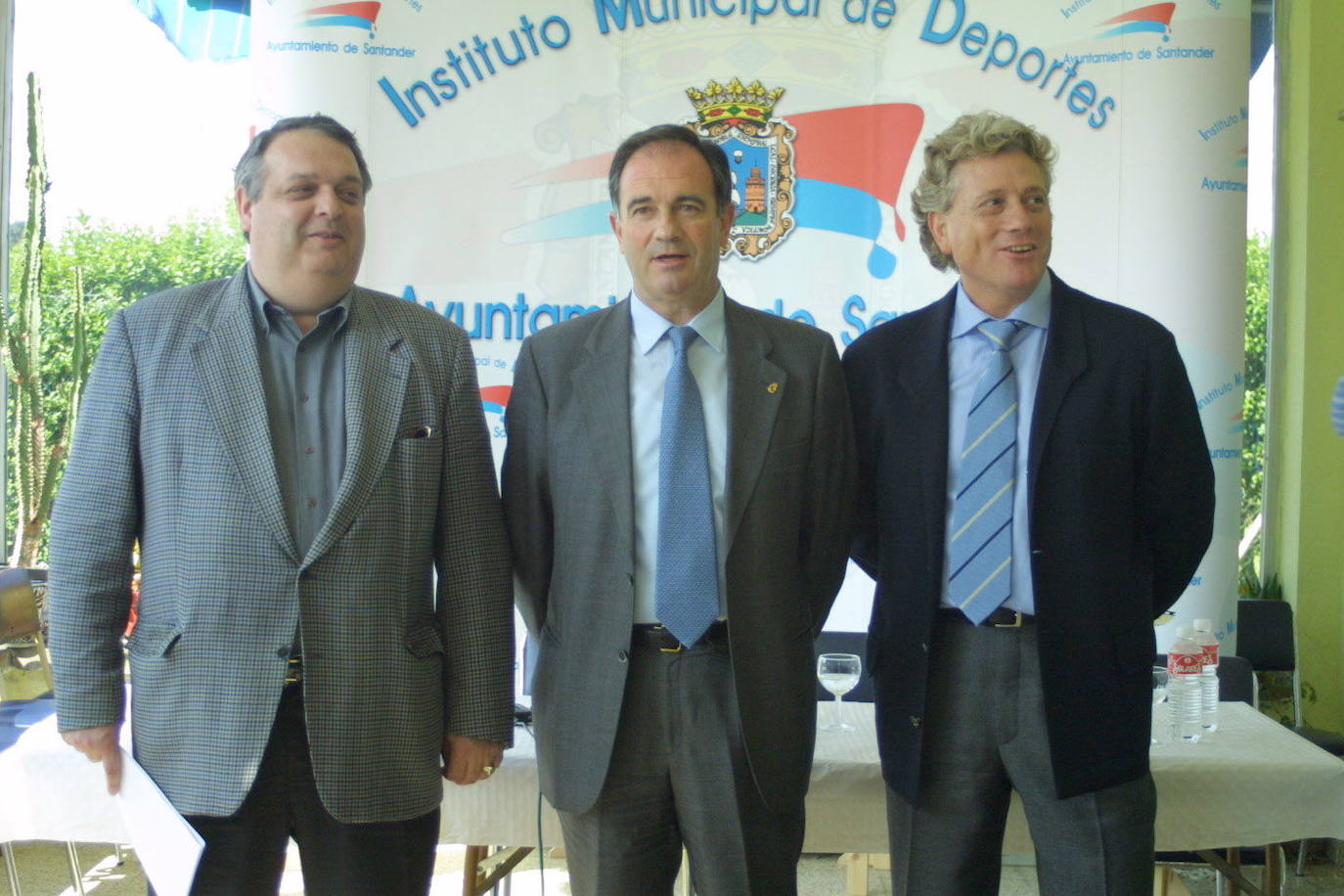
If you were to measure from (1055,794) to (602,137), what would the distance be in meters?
3.03

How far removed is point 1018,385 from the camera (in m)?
2.06

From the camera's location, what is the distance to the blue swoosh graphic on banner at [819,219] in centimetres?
435

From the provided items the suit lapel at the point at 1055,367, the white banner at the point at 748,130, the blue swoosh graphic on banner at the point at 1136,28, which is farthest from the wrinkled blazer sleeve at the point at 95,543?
the blue swoosh graphic on banner at the point at 1136,28

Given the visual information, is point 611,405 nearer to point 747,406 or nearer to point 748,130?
point 747,406

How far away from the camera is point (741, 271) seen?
4.38 m

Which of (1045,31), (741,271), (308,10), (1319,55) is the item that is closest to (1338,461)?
(1319,55)

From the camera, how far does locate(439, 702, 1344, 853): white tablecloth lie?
2494 millimetres

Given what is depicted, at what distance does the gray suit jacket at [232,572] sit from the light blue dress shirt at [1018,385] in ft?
2.79

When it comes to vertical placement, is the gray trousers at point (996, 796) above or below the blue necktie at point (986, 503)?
below

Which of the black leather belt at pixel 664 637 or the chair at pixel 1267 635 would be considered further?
the chair at pixel 1267 635

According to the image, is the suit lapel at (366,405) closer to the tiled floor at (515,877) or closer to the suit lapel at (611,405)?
the suit lapel at (611,405)

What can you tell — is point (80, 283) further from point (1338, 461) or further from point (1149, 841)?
point (1338, 461)

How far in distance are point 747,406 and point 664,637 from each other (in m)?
0.39

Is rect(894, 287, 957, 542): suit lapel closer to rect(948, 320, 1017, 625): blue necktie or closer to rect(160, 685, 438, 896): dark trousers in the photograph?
rect(948, 320, 1017, 625): blue necktie
